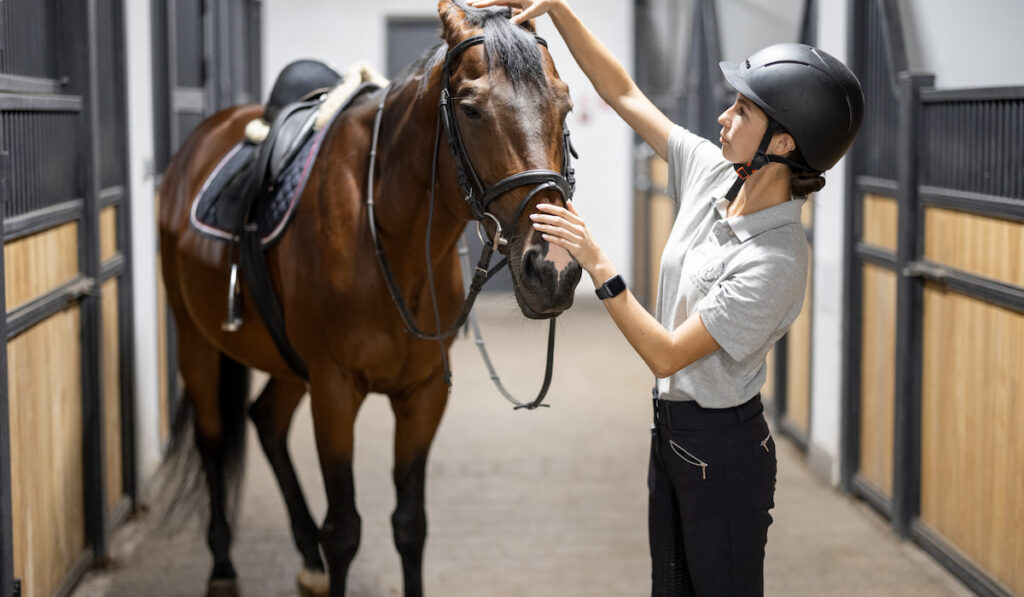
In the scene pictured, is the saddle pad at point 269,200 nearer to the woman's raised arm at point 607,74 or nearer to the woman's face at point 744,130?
the woman's raised arm at point 607,74

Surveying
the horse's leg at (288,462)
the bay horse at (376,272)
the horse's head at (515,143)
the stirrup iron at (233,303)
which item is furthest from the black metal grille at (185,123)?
the horse's head at (515,143)

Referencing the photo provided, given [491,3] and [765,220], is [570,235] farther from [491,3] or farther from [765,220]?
[491,3]

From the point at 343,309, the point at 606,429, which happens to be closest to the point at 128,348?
the point at 343,309

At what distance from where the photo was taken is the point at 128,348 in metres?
Answer: 3.59

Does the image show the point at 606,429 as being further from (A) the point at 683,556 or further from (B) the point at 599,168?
(B) the point at 599,168

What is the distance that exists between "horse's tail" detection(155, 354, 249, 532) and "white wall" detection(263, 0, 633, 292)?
5753 mm

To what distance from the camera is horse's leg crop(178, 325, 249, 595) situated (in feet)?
10.4

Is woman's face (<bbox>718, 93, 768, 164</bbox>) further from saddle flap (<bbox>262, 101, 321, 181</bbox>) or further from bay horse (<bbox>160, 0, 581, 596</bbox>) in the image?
saddle flap (<bbox>262, 101, 321, 181</bbox>)

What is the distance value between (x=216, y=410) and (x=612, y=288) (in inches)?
74.7

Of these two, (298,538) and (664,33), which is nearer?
(298,538)

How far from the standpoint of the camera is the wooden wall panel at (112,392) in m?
3.36

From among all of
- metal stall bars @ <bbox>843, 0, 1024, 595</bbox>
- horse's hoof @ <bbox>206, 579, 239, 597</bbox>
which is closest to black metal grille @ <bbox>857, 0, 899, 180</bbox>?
metal stall bars @ <bbox>843, 0, 1024, 595</bbox>

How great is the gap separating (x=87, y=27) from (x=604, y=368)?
13.1 ft

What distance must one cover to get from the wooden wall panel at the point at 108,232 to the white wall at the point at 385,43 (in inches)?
212
